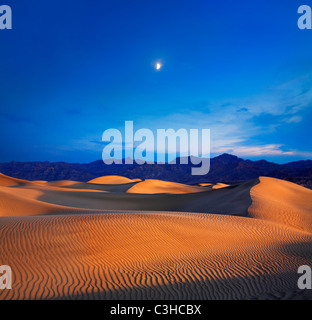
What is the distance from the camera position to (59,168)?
136 m

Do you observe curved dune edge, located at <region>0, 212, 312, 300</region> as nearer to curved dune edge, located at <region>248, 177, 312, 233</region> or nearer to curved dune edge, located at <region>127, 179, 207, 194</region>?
curved dune edge, located at <region>248, 177, 312, 233</region>

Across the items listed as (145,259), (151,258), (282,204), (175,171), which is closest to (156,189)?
(282,204)

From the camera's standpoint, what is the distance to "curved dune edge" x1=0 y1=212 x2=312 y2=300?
4.81 meters

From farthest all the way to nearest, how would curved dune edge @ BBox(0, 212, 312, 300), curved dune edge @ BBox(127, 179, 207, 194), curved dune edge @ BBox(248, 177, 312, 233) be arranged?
curved dune edge @ BBox(127, 179, 207, 194)
curved dune edge @ BBox(248, 177, 312, 233)
curved dune edge @ BBox(0, 212, 312, 300)

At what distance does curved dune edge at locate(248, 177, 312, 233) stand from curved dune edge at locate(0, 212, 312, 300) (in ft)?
16.0

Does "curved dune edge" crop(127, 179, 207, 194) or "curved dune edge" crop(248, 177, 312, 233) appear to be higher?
"curved dune edge" crop(248, 177, 312, 233)

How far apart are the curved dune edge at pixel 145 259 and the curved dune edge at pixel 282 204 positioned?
4.87 metres

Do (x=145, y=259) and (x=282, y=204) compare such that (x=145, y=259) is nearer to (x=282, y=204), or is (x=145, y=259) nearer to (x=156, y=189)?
(x=282, y=204)

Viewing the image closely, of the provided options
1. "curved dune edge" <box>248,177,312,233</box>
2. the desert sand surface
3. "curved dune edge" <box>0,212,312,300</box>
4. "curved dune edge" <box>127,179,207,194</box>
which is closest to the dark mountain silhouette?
"curved dune edge" <box>127,179,207,194</box>

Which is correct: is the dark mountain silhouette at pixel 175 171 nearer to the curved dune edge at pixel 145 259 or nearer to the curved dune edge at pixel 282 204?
the curved dune edge at pixel 282 204

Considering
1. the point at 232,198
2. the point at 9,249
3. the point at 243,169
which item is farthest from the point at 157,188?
the point at 243,169

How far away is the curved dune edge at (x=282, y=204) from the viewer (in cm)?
1439

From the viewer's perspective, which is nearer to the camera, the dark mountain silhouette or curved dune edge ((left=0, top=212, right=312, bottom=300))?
curved dune edge ((left=0, top=212, right=312, bottom=300))

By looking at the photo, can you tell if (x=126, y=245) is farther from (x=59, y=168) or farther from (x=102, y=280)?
(x=59, y=168)
